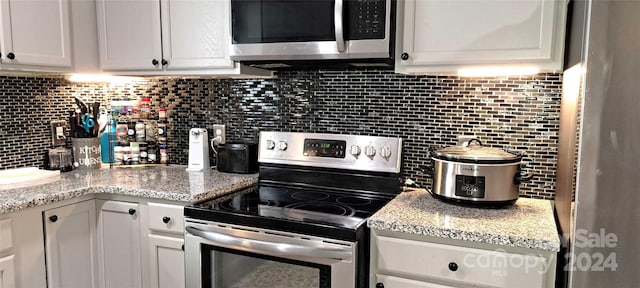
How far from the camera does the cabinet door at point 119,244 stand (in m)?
1.96

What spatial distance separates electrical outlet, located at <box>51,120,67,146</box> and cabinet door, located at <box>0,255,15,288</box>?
0.89 metres

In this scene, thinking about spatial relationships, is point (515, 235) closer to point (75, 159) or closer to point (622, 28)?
point (622, 28)

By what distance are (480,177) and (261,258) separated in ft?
2.79

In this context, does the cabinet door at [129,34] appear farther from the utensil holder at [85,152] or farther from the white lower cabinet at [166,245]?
the white lower cabinet at [166,245]

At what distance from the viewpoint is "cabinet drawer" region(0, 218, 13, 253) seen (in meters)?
1.64

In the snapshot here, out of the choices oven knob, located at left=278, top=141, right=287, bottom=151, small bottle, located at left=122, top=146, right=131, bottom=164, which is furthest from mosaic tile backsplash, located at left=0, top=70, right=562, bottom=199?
small bottle, located at left=122, top=146, right=131, bottom=164

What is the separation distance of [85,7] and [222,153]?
998 millimetres

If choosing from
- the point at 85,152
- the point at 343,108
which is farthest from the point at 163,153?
the point at 343,108

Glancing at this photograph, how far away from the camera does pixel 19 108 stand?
7.36 feet

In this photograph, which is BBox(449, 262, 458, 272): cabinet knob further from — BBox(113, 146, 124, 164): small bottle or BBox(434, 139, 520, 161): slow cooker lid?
BBox(113, 146, 124, 164): small bottle

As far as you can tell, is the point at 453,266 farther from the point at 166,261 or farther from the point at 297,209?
the point at 166,261

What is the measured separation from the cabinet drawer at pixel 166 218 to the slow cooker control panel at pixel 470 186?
1.11 metres

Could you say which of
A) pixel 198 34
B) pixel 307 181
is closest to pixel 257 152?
pixel 307 181

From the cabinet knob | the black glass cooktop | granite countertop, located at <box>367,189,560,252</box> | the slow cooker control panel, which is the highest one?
the slow cooker control panel
